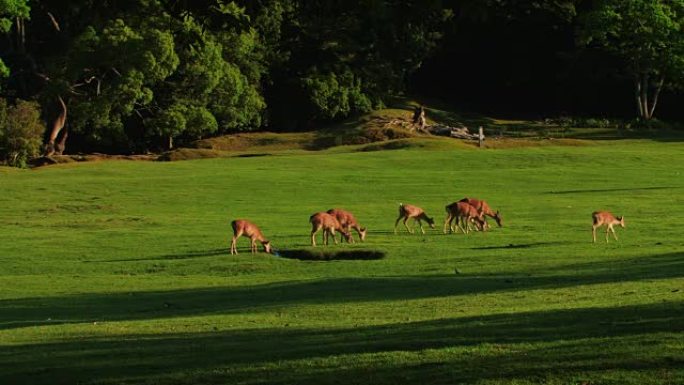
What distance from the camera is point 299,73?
72.4m

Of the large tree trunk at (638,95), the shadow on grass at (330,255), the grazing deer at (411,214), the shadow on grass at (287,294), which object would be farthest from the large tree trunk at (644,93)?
the shadow on grass at (287,294)

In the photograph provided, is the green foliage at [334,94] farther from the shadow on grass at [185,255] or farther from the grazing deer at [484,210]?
the shadow on grass at [185,255]

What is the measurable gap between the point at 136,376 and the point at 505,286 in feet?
31.4

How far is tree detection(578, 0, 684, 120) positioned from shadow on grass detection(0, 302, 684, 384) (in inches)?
2074

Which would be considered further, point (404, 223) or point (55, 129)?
point (55, 129)

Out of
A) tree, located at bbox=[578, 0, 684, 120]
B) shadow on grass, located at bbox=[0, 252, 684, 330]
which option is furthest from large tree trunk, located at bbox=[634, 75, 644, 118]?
shadow on grass, located at bbox=[0, 252, 684, 330]

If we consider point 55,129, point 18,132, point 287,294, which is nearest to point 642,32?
point 55,129

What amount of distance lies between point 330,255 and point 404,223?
671 cm

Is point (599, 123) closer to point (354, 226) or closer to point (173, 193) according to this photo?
point (173, 193)

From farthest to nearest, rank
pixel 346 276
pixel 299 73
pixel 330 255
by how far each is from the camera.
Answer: pixel 299 73 < pixel 330 255 < pixel 346 276

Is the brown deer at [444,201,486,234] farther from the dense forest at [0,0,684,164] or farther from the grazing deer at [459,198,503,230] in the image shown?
the dense forest at [0,0,684,164]

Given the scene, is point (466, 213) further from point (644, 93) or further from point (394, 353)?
point (644, 93)

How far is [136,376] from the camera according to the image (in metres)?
11.2

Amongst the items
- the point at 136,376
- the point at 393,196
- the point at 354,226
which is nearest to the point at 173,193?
the point at 393,196
